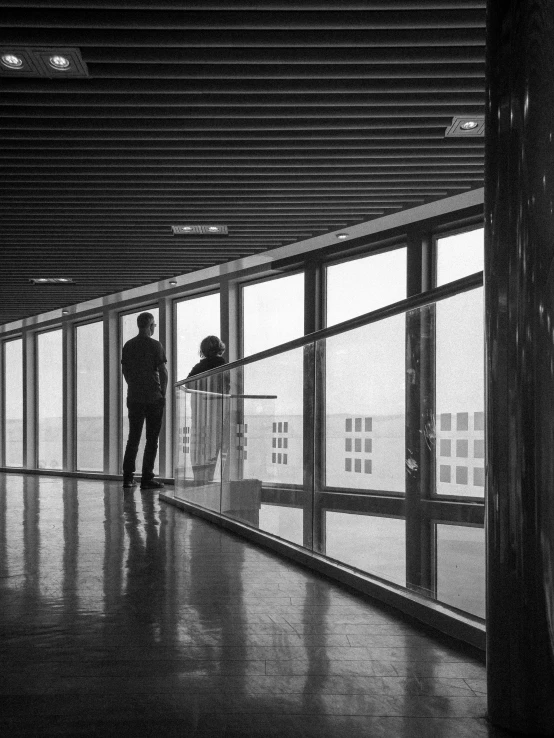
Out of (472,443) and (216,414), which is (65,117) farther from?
(472,443)

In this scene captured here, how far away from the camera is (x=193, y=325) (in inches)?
463

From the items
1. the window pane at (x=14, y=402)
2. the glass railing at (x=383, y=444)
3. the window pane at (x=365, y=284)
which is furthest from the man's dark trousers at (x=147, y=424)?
the window pane at (x=14, y=402)

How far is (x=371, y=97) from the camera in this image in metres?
4.82

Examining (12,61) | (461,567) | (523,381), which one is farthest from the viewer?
(12,61)

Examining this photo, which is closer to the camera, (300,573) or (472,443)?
(472,443)

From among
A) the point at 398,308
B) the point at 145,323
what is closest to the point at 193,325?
the point at 145,323

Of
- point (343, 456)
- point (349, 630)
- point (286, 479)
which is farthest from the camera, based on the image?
point (286, 479)

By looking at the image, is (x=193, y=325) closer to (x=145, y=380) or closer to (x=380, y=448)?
(x=145, y=380)

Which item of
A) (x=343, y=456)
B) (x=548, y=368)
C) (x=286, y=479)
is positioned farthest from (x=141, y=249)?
(x=548, y=368)

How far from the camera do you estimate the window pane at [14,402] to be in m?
15.5

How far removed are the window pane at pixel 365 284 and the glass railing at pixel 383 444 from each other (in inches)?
160

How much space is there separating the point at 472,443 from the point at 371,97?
121 inches

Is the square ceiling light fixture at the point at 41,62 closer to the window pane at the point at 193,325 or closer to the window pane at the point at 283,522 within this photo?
the window pane at the point at 283,522

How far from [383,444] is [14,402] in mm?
13940
